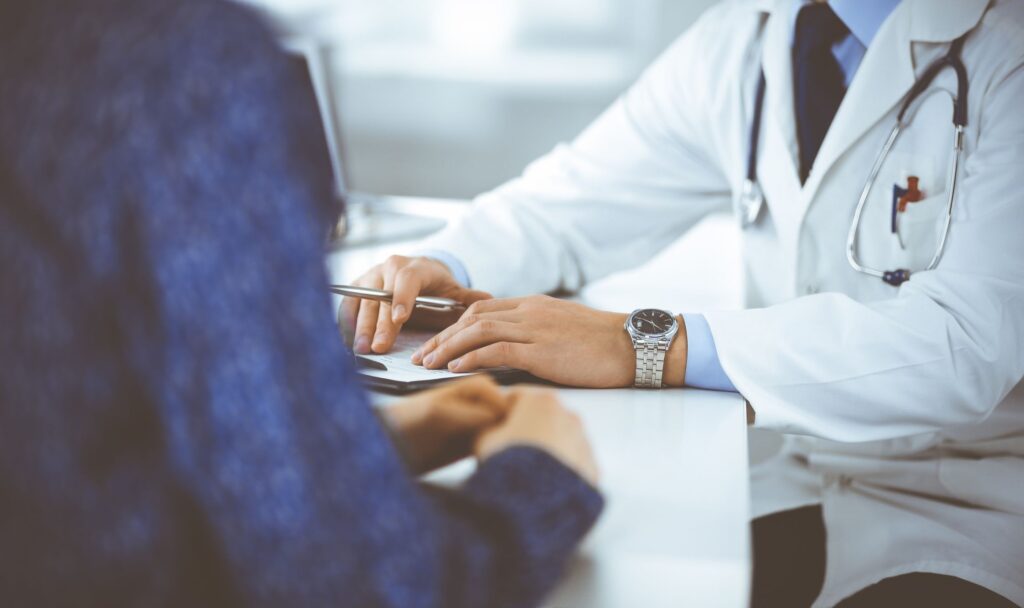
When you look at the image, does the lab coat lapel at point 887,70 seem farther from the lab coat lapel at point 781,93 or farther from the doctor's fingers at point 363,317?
the doctor's fingers at point 363,317

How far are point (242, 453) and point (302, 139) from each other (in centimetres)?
15

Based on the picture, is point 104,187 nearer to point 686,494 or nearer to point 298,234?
point 298,234

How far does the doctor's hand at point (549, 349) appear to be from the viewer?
0.75 m

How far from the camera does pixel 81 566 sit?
0.39 m

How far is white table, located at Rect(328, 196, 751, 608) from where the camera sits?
0.49m

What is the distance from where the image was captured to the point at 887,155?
96 centimetres

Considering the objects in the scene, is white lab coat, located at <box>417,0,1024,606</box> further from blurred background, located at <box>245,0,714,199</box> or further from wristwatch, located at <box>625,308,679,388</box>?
blurred background, located at <box>245,0,714,199</box>

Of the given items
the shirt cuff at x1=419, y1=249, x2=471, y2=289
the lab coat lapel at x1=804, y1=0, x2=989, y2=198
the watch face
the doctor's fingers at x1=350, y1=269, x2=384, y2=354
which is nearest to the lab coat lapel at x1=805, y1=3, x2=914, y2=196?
the lab coat lapel at x1=804, y1=0, x2=989, y2=198

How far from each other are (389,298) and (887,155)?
0.59m

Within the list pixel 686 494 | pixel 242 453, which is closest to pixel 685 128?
pixel 686 494

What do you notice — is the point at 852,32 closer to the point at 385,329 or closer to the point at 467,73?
the point at 385,329

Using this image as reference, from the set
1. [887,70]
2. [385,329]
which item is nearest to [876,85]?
[887,70]

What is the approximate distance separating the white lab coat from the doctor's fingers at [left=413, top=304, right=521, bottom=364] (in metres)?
0.20

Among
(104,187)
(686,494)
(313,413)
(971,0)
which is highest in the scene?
(971,0)
